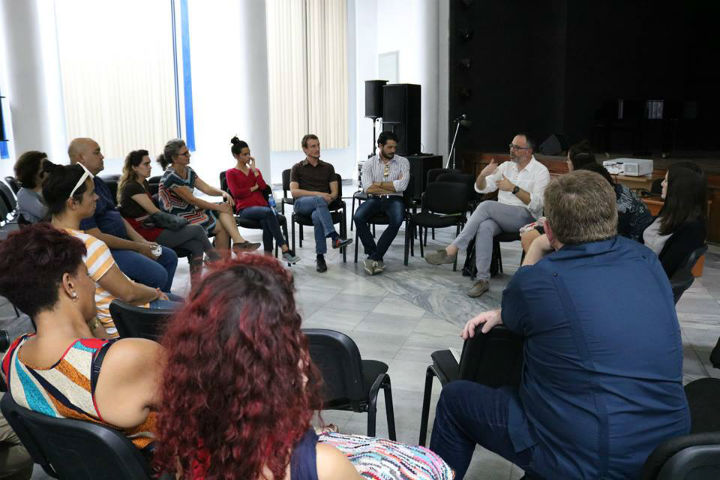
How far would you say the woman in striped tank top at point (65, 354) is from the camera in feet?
4.68

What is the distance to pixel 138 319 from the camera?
2223 millimetres

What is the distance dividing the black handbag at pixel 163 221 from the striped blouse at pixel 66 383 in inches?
130

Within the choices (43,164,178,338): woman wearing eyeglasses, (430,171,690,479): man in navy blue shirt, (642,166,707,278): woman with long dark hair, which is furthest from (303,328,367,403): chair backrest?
(642,166,707,278): woman with long dark hair

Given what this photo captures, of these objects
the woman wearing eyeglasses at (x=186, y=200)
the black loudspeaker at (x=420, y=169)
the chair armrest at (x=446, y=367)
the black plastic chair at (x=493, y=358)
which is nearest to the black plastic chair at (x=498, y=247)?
the woman wearing eyeglasses at (x=186, y=200)

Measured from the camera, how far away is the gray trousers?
16.2 feet

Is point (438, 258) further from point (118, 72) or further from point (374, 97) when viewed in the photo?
point (118, 72)

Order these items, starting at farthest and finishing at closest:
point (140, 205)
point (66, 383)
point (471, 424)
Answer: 1. point (140, 205)
2. point (471, 424)
3. point (66, 383)

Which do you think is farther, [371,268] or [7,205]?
[371,268]

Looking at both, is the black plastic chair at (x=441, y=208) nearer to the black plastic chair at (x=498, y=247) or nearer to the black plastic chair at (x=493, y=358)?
the black plastic chair at (x=498, y=247)

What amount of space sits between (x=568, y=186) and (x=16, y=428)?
1555 millimetres

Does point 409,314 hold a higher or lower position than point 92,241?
lower

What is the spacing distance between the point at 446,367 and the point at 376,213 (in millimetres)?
3603

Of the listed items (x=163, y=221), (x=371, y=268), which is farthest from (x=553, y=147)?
(x=163, y=221)

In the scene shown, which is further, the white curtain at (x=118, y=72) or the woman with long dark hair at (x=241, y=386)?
the white curtain at (x=118, y=72)
